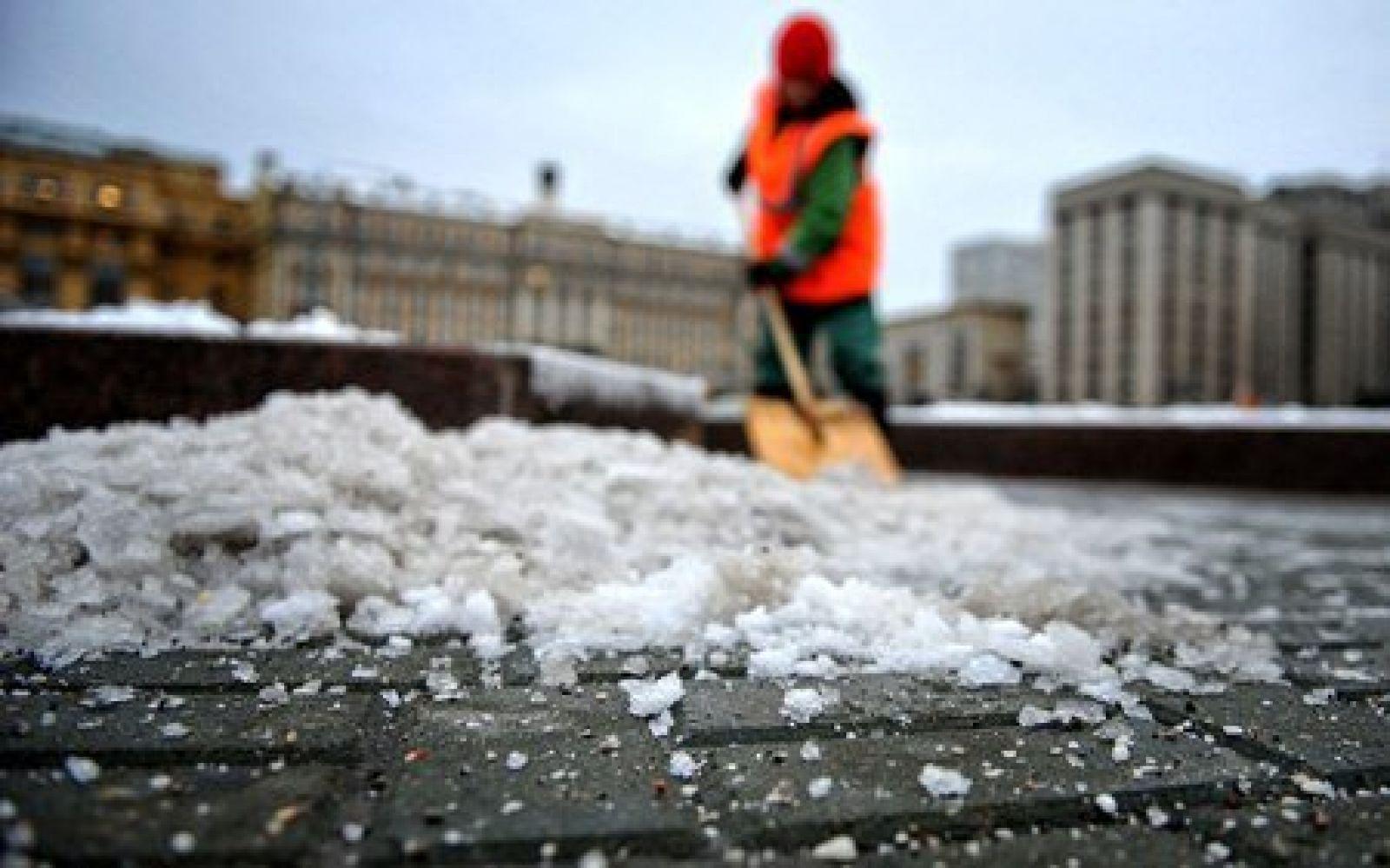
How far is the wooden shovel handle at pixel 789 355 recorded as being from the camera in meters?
4.12

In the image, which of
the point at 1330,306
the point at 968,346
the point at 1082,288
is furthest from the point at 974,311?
the point at 1330,306

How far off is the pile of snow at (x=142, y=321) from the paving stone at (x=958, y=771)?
8.87 ft

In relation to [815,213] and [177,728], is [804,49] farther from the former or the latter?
[177,728]

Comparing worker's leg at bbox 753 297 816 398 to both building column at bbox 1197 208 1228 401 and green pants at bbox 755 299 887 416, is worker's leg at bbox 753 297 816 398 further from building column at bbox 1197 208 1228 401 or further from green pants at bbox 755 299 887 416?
building column at bbox 1197 208 1228 401

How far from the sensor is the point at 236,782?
0.88 metres

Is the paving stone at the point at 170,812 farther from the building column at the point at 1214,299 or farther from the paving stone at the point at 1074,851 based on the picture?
the building column at the point at 1214,299

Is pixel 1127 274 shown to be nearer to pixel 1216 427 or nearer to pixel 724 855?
pixel 1216 427

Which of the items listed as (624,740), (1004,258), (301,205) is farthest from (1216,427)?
(1004,258)

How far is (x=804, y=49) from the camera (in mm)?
3943

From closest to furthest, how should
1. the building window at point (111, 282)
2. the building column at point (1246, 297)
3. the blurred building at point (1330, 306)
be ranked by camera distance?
1. the building window at point (111, 282)
2. the blurred building at point (1330, 306)
3. the building column at point (1246, 297)

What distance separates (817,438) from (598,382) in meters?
1.09

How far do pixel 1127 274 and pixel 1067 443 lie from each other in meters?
65.0

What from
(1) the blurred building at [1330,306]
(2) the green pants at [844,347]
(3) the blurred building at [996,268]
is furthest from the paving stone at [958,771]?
(3) the blurred building at [996,268]

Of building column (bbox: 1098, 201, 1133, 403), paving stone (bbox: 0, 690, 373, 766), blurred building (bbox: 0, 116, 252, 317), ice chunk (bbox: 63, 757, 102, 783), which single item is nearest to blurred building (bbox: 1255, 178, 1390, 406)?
building column (bbox: 1098, 201, 1133, 403)
